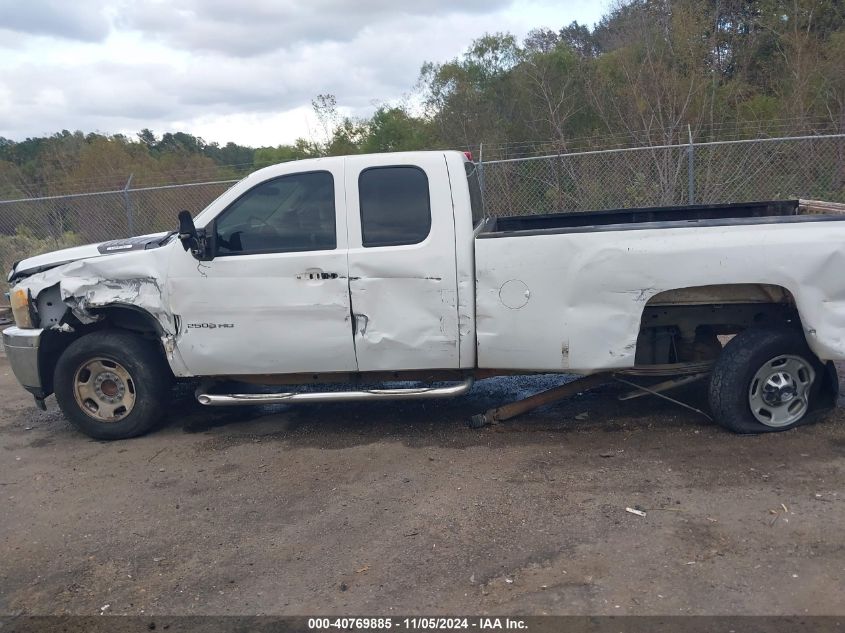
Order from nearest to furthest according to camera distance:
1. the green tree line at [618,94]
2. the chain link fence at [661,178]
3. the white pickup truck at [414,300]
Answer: the white pickup truck at [414,300] < the chain link fence at [661,178] < the green tree line at [618,94]

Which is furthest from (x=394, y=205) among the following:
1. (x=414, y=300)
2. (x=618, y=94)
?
(x=618, y=94)

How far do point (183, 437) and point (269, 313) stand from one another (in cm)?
140

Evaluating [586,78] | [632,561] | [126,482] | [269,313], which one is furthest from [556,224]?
[586,78]

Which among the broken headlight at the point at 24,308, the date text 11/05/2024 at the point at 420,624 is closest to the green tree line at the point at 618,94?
the broken headlight at the point at 24,308

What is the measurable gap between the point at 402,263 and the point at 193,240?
150cm

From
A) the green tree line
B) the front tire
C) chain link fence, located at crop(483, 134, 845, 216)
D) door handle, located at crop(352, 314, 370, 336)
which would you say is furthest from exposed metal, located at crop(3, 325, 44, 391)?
the green tree line

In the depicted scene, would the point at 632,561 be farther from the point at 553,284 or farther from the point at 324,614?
the point at 553,284

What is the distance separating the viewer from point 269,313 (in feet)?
17.9

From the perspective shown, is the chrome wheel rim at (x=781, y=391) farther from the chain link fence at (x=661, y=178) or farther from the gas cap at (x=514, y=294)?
the chain link fence at (x=661, y=178)

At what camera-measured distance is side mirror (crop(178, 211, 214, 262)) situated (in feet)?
17.5

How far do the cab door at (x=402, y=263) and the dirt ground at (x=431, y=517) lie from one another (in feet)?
2.42

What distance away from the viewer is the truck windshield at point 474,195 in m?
5.68

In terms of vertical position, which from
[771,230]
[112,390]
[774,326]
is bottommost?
[112,390]

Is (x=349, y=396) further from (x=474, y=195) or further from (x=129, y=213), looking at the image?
(x=129, y=213)
